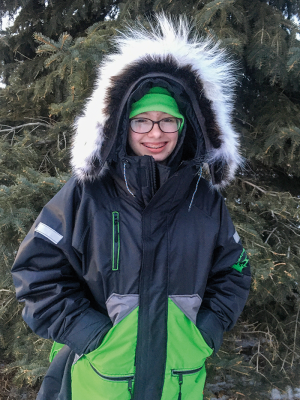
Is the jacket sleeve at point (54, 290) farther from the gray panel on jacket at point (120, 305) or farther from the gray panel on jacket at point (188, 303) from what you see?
the gray panel on jacket at point (188, 303)

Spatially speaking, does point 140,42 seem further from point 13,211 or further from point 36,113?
point 36,113

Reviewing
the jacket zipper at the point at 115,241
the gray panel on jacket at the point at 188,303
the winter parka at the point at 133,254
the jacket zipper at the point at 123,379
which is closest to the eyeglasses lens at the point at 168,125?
the winter parka at the point at 133,254

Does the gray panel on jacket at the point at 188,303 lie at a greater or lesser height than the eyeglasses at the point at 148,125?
lesser

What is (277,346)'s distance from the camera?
3309 mm

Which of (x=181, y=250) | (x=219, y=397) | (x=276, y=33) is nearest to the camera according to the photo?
(x=181, y=250)

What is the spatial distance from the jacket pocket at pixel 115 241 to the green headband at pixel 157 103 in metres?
0.58

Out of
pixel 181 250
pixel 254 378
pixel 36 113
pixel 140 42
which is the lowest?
pixel 254 378

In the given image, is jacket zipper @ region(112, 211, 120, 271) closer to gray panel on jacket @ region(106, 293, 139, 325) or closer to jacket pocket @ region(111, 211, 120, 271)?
jacket pocket @ region(111, 211, 120, 271)

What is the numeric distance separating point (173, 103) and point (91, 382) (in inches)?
58.8

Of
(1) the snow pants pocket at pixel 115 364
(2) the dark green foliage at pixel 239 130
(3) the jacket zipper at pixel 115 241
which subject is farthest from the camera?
(2) the dark green foliage at pixel 239 130

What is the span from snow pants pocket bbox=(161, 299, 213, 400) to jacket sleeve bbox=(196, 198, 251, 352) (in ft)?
0.51

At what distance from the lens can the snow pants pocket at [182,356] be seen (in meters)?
1.46

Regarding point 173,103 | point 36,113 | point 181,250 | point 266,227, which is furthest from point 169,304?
point 36,113

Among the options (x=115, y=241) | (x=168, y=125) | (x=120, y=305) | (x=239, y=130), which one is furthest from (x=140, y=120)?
(x=239, y=130)
